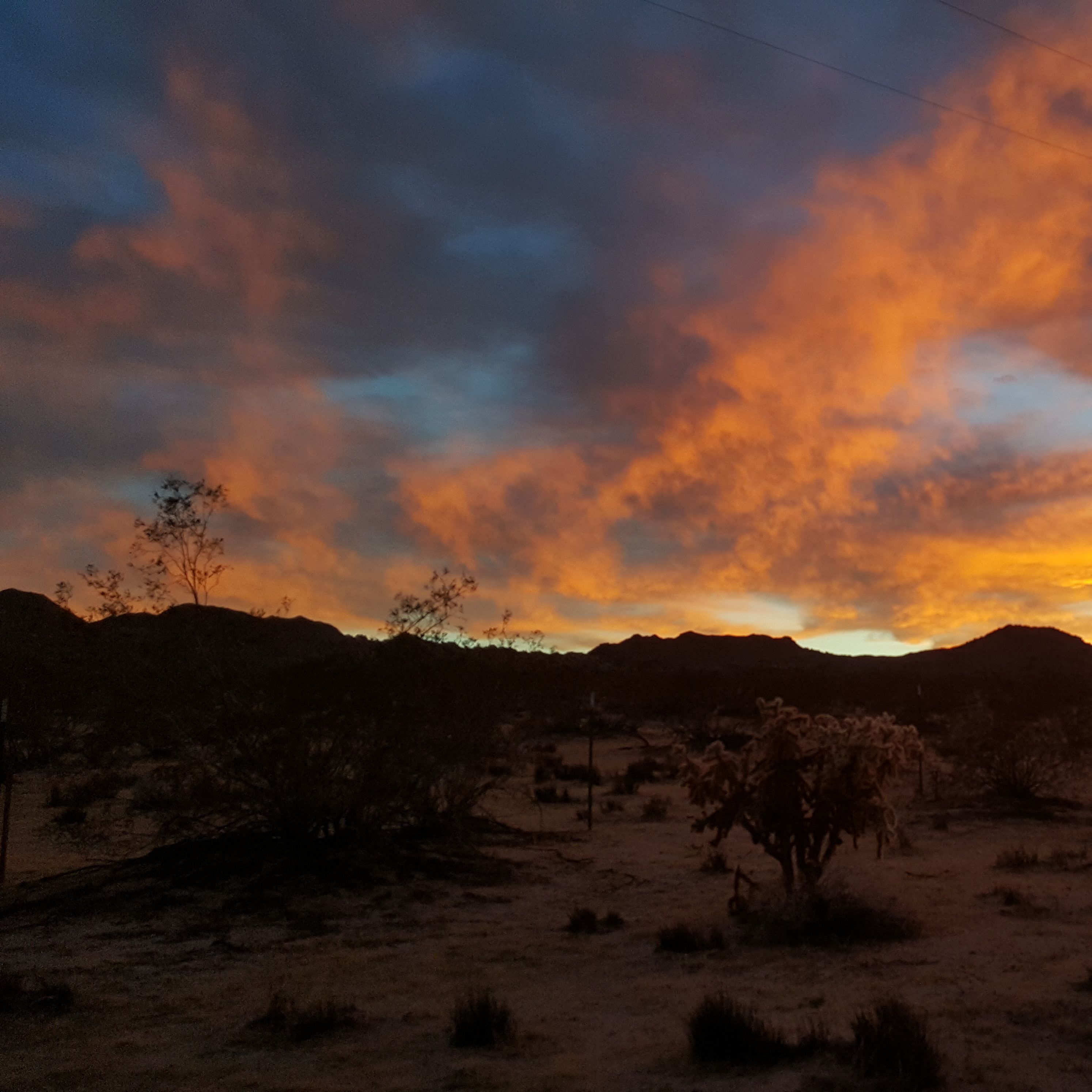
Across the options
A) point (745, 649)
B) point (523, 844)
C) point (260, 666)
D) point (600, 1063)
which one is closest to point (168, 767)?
point (260, 666)

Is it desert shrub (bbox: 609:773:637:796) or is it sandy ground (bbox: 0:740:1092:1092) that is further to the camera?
desert shrub (bbox: 609:773:637:796)

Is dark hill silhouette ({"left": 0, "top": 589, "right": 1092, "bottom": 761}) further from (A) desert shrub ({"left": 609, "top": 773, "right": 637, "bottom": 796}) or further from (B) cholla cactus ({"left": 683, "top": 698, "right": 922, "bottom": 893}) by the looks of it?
(B) cholla cactus ({"left": 683, "top": 698, "right": 922, "bottom": 893})

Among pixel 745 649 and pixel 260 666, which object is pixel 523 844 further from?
pixel 745 649

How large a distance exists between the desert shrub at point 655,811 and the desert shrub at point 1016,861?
300 inches

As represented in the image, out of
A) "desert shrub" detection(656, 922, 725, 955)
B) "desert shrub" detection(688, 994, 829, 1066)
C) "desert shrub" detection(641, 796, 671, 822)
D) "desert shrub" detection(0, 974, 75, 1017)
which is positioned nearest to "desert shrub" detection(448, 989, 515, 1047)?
"desert shrub" detection(688, 994, 829, 1066)

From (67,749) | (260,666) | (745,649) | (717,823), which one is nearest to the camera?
(717,823)

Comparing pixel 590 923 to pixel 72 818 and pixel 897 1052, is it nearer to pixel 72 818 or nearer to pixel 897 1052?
pixel 897 1052

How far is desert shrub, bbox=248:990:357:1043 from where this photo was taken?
7.71m

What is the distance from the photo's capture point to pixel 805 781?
11258 mm

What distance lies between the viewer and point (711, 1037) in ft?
22.8

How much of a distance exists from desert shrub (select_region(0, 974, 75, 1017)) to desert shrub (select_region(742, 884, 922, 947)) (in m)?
6.41

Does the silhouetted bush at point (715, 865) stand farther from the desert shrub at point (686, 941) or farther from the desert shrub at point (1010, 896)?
the desert shrub at point (686, 941)

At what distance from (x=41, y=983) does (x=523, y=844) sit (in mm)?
9338

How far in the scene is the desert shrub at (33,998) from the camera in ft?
27.5
